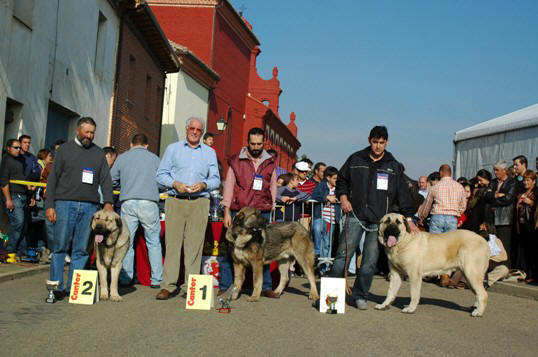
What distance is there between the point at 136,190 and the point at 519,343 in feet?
17.6

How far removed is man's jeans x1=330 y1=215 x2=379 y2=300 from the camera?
337 inches

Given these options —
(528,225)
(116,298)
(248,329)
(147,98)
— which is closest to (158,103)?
(147,98)

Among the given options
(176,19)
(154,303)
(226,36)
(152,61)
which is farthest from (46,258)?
(226,36)

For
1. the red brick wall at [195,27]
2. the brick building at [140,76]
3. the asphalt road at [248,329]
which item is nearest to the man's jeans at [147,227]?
the asphalt road at [248,329]

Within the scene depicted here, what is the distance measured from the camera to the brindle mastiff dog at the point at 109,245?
8.37m

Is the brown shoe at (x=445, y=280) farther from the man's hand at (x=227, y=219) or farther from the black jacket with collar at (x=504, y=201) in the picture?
the man's hand at (x=227, y=219)

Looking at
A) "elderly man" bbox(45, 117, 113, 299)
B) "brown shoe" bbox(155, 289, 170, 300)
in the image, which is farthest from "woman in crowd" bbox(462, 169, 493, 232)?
"elderly man" bbox(45, 117, 113, 299)

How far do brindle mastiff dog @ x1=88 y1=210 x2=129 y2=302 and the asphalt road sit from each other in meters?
0.30

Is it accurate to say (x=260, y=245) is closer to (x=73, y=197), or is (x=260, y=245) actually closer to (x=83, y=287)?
(x=83, y=287)

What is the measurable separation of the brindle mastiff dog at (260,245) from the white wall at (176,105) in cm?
2390

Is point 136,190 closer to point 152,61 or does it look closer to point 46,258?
point 46,258

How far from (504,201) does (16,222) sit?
8.78 meters

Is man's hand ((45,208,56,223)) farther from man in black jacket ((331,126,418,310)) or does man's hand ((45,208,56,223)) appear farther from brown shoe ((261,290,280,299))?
man in black jacket ((331,126,418,310))

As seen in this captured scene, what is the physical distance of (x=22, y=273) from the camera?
10.3 meters
